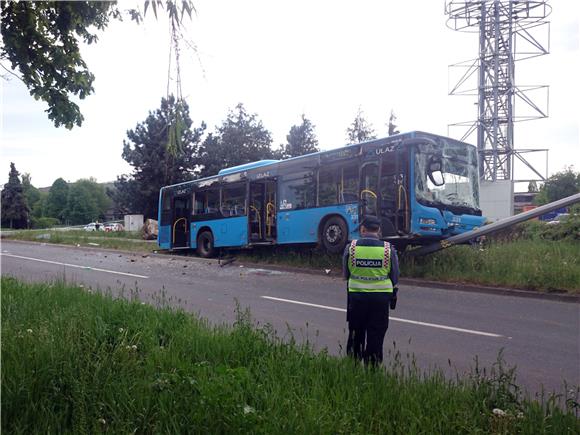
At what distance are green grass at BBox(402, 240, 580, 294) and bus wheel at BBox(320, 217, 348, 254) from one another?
176 centimetres

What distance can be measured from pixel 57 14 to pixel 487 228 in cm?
1106

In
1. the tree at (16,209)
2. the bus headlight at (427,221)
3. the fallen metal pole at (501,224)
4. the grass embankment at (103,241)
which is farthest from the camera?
the tree at (16,209)

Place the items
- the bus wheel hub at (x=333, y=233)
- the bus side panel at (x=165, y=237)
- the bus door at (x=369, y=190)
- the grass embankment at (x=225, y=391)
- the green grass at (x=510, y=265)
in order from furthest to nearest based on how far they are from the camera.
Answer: the bus side panel at (x=165, y=237) < the bus wheel hub at (x=333, y=233) < the bus door at (x=369, y=190) < the green grass at (x=510, y=265) < the grass embankment at (x=225, y=391)

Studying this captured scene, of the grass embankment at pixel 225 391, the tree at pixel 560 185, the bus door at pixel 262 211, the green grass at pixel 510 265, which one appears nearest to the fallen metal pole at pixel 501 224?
the green grass at pixel 510 265

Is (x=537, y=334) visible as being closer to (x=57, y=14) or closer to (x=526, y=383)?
(x=526, y=383)

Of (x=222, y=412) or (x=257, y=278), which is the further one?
(x=257, y=278)

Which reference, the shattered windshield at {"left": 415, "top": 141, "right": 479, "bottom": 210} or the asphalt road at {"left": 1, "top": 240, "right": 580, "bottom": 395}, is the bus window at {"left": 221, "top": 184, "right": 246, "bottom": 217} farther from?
the shattered windshield at {"left": 415, "top": 141, "right": 479, "bottom": 210}

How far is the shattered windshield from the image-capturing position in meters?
13.1

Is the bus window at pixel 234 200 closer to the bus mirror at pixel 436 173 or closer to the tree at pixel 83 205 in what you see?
the bus mirror at pixel 436 173

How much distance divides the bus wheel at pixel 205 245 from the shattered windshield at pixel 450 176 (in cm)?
937

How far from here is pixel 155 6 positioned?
395cm

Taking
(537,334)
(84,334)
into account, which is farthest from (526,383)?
(84,334)

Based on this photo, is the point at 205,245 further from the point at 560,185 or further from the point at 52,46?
the point at 560,185

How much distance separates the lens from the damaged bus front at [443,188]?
13.0 metres
